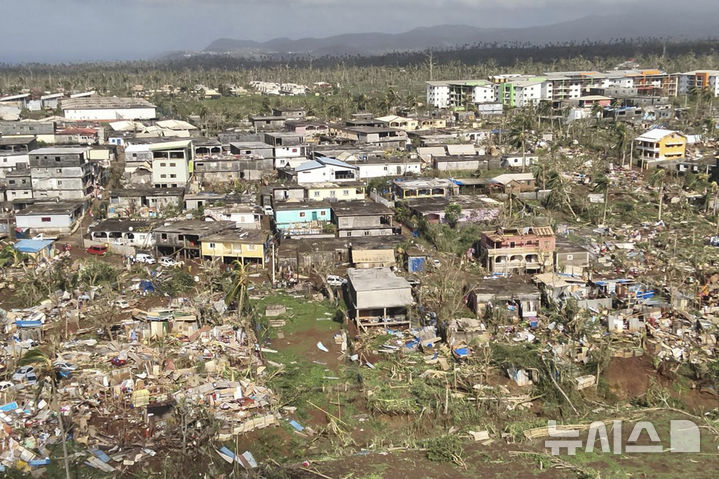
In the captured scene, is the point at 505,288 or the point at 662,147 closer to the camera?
the point at 505,288

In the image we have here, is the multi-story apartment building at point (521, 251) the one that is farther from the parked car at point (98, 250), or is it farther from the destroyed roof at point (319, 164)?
the parked car at point (98, 250)

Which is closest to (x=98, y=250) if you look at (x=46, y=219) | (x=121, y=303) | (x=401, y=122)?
(x=46, y=219)

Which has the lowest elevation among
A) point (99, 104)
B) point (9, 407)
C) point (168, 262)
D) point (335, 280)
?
point (9, 407)

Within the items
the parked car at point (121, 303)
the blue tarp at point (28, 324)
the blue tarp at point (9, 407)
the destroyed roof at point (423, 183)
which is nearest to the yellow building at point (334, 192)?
the destroyed roof at point (423, 183)

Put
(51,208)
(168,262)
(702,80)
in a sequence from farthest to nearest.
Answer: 1. (702,80)
2. (51,208)
3. (168,262)

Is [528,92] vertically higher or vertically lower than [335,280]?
higher

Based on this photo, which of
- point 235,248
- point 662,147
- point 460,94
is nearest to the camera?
point 235,248

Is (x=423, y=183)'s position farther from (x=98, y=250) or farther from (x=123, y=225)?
(x=98, y=250)

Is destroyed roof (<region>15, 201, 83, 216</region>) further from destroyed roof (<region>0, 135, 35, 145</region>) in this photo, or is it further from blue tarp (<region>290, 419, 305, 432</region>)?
blue tarp (<region>290, 419, 305, 432</region>)
